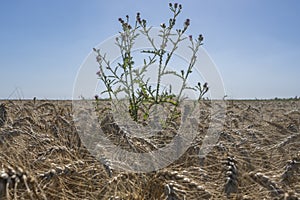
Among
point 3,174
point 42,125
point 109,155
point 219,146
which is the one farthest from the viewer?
point 42,125

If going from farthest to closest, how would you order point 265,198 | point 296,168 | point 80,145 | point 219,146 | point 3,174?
point 80,145 < point 219,146 < point 296,168 < point 265,198 < point 3,174

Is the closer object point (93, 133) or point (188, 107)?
point (93, 133)

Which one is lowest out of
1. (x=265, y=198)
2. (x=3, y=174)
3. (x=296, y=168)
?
(x=265, y=198)

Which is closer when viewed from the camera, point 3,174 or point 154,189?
point 3,174

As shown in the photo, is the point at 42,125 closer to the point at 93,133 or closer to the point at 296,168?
the point at 93,133

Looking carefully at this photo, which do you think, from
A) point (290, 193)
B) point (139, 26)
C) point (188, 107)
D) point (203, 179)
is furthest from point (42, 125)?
point (290, 193)

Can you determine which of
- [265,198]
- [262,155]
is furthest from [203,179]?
[262,155]

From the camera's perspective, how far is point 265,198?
220 centimetres

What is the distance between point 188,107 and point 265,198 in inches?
112

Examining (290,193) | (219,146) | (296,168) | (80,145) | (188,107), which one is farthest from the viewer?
(188,107)

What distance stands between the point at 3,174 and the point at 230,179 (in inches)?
52.6

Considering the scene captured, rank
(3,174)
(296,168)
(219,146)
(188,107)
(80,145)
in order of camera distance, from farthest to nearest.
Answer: (188,107) → (80,145) → (219,146) → (296,168) → (3,174)

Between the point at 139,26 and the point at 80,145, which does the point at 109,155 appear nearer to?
the point at 80,145

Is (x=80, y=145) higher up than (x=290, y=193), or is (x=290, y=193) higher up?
(x=80, y=145)
